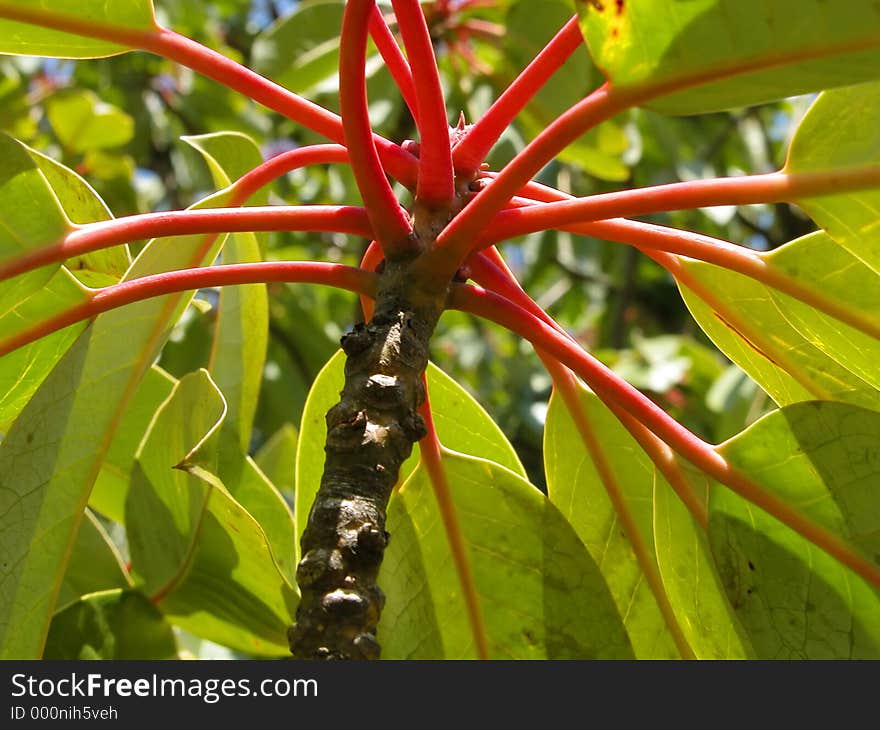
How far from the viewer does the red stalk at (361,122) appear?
3.02 ft

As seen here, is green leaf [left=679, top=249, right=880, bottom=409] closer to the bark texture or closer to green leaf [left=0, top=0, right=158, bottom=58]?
the bark texture

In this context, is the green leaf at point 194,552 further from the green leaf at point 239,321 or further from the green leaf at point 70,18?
the green leaf at point 70,18

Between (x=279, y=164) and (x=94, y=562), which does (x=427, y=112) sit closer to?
(x=279, y=164)

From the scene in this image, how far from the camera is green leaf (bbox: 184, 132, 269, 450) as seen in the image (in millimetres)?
1275

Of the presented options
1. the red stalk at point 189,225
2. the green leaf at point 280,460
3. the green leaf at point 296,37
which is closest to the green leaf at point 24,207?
the red stalk at point 189,225

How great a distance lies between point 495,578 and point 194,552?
0.33 m

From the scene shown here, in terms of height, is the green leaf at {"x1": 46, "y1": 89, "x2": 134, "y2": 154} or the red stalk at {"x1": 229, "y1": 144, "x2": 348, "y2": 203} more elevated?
the green leaf at {"x1": 46, "y1": 89, "x2": 134, "y2": 154}

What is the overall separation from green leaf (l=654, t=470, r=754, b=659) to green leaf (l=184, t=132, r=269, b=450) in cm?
47

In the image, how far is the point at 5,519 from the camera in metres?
1.04

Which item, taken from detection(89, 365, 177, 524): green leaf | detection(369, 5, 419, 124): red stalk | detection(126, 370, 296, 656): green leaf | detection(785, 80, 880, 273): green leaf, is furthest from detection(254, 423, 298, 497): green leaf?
detection(785, 80, 880, 273): green leaf

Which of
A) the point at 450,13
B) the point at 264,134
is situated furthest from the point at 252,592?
the point at 264,134

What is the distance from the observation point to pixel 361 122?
93 centimetres

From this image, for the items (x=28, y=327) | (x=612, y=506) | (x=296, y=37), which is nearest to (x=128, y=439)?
(x=28, y=327)

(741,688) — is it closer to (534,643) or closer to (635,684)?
(635,684)
